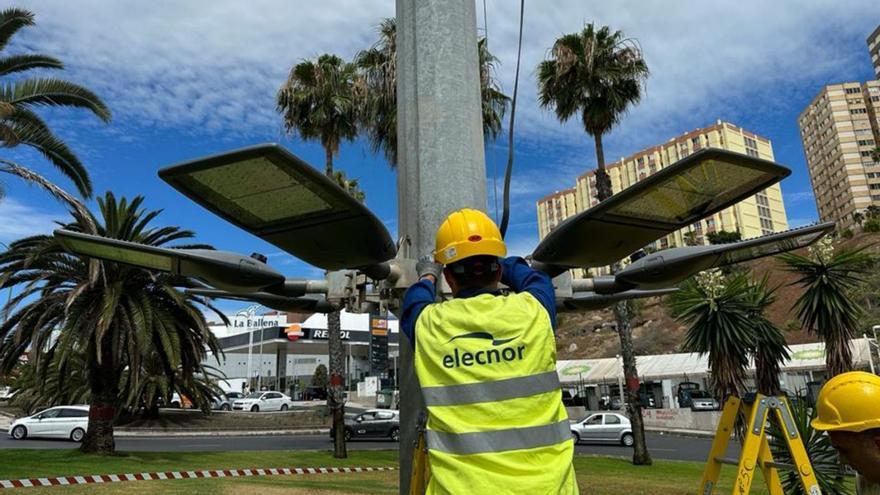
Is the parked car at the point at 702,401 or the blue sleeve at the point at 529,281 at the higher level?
the blue sleeve at the point at 529,281

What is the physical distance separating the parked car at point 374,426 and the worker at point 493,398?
27.6 meters

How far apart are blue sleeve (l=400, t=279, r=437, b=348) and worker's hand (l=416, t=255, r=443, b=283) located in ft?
0.87

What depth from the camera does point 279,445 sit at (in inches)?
1035

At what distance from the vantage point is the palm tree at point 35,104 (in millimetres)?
14281

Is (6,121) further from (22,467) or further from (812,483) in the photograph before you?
(812,483)

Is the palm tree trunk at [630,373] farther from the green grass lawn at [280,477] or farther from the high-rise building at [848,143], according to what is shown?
the high-rise building at [848,143]

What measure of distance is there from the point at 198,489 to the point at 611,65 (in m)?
16.5

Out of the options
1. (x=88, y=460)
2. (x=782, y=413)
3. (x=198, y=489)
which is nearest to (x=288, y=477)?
(x=198, y=489)

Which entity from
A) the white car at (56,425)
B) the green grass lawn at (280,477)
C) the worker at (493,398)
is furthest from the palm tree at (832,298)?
the white car at (56,425)

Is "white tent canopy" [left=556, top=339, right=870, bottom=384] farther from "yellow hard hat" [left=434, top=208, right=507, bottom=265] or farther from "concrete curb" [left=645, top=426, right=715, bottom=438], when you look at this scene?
"yellow hard hat" [left=434, top=208, right=507, bottom=265]

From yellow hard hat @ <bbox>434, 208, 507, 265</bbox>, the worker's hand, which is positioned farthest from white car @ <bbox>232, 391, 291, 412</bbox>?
yellow hard hat @ <bbox>434, 208, 507, 265</bbox>

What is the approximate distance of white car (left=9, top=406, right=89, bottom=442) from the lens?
27.6 metres

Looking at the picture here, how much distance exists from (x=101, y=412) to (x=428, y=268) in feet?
62.4

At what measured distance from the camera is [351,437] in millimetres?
29438
